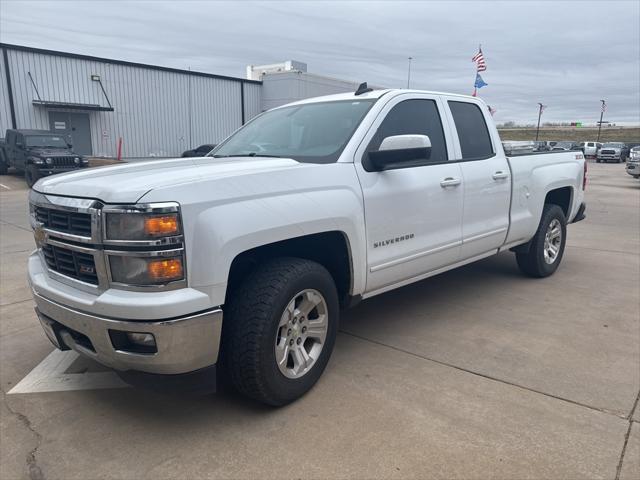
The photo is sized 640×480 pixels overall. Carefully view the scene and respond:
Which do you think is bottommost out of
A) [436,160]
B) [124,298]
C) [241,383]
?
[241,383]

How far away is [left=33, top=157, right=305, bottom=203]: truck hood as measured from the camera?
2.43 meters

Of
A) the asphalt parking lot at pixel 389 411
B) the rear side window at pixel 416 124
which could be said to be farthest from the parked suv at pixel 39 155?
the rear side window at pixel 416 124

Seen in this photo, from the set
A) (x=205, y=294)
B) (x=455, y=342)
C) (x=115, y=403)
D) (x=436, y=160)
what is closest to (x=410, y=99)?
(x=436, y=160)

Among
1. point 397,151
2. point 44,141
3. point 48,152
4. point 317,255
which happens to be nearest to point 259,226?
point 317,255

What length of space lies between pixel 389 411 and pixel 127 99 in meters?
26.2

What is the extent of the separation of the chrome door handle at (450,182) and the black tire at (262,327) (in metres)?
1.53

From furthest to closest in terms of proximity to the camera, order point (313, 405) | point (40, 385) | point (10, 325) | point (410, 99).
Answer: point (10, 325) < point (410, 99) < point (40, 385) < point (313, 405)

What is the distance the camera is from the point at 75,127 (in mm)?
23984

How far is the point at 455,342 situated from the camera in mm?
4012

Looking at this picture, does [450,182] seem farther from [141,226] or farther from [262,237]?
[141,226]

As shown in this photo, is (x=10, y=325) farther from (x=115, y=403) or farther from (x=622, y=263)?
(x=622, y=263)

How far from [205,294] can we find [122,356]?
52 cm

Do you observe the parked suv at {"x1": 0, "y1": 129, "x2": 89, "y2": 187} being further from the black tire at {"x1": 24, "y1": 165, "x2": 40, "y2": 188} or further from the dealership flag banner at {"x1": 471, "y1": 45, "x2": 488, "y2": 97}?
the dealership flag banner at {"x1": 471, "y1": 45, "x2": 488, "y2": 97}

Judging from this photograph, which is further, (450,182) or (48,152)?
(48,152)
